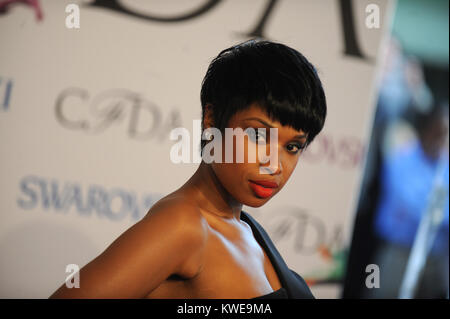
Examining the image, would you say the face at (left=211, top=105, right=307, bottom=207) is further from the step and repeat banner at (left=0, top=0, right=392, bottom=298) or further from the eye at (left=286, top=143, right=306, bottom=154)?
the step and repeat banner at (left=0, top=0, right=392, bottom=298)

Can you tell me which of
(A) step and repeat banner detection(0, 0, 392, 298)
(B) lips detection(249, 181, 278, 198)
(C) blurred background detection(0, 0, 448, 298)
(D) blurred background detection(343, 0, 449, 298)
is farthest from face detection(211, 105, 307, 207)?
(D) blurred background detection(343, 0, 449, 298)

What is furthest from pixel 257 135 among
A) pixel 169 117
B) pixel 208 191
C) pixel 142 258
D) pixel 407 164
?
pixel 407 164

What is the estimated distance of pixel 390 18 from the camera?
110 inches

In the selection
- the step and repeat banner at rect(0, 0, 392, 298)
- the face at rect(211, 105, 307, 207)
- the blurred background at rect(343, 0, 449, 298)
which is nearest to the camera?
the face at rect(211, 105, 307, 207)

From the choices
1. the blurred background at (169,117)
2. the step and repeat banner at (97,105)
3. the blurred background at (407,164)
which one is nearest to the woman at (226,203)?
the blurred background at (169,117)

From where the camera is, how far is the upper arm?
682 mm

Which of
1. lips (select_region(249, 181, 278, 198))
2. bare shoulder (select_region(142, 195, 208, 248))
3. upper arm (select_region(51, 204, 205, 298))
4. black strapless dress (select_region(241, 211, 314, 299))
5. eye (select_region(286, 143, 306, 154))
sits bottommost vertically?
black strapless dress (select_region(241, 211, 314, 299))

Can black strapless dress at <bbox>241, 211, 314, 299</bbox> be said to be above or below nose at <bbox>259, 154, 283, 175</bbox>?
below

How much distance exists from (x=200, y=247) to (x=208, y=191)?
140 mm

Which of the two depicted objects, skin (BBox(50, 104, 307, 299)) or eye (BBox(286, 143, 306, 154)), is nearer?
skin (BBox(50, 104, 307, 299))

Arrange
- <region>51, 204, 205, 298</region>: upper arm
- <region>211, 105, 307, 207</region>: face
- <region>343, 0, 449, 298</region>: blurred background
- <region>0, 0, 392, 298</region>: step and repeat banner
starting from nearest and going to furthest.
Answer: <region>51, 204, 205, 298</region>: upper arm → <region>211, 105, 307, 207</region>: face → <region>0, 0, 392, 298</region>: step and repeat banner → <region>343, 0, 449, 298</region>: blurred background

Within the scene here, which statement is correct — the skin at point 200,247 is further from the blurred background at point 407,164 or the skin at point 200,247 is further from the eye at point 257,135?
the blurred background at point 407,164

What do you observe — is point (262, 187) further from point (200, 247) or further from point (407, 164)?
point (407, 164)
